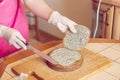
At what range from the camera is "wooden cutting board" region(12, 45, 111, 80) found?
0.78 meters

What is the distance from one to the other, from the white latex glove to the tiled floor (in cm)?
13

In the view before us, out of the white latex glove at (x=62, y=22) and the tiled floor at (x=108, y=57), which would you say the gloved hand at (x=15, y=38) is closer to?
the tiled floor at (x=108, y=57)

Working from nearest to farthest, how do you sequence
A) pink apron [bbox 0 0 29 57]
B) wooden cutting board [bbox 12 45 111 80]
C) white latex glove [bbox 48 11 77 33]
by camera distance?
1. wooden cutting board [bbox 12 45 111 80]
2. white latex glove [bbox 48 11 77 33]
3. pink apron [bbox 0 0 29 57]

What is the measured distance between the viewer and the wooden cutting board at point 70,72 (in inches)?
30.8

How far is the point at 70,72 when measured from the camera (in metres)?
0.80

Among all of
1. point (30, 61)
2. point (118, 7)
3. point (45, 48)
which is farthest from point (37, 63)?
point (118, 7)

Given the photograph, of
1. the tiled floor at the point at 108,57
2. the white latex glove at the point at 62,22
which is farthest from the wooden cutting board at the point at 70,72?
the white latex glove at the point at 62,22

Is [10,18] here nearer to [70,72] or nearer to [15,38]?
[15,38]

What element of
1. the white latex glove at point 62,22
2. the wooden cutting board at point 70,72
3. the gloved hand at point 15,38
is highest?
the white latex glove at point 62,22

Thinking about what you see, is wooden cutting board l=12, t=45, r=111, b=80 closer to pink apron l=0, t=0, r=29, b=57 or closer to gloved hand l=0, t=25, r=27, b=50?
gloved hand l=0, t=25, r=27, b=50

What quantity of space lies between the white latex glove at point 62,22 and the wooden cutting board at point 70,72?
0.42ft

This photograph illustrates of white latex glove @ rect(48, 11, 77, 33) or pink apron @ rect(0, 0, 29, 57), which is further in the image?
pink apron @ rect(0, 0, 29, 57)

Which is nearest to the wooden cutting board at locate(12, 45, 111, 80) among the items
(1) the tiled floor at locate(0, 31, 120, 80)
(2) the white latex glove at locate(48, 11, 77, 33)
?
(1) the tiled floor at locate(0, 31, 120, 80)

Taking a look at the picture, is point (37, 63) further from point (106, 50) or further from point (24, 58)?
point (106, 50)
